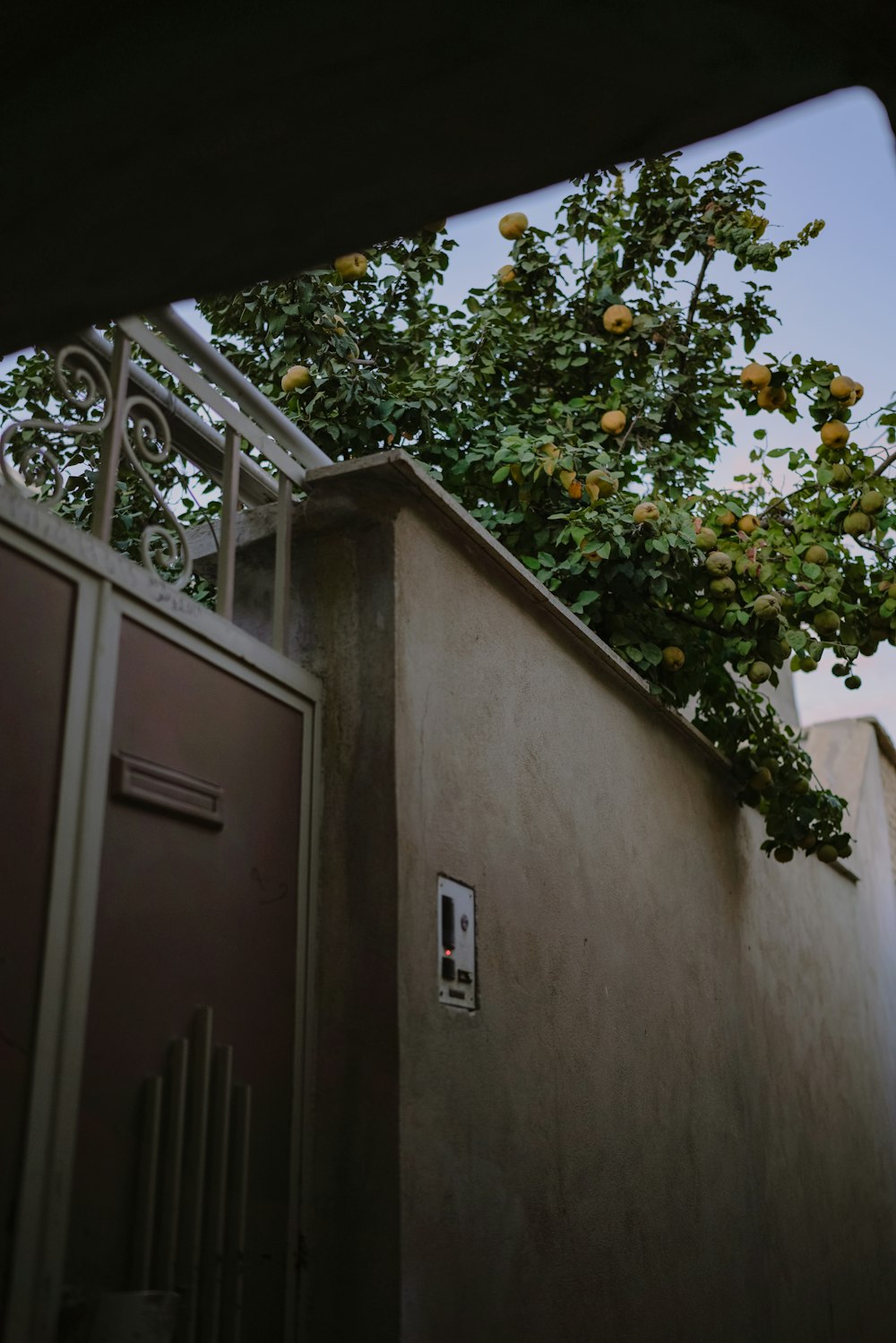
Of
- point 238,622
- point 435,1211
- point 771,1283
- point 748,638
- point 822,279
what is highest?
point 822,279

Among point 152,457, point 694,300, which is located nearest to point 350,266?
point 152,457

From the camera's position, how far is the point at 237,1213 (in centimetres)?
231

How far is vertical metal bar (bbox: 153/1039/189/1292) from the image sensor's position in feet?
7.00

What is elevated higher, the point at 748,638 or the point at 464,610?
the point at 748,638

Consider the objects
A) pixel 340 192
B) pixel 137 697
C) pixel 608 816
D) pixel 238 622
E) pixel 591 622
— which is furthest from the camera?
pixel 591 622

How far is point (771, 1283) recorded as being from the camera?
→ 4.93 m

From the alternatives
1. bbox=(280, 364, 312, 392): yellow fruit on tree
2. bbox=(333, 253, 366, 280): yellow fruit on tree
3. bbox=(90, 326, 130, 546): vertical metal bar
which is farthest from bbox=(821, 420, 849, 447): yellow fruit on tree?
bbox=(90, 326, 130, 546): vertical metal bar

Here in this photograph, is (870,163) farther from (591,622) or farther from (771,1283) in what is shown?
(771,1283)

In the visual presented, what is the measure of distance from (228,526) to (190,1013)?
114 centimetres

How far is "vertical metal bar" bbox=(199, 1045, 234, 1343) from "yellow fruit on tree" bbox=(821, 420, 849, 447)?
3.31 metres

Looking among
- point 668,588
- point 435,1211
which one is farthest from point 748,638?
point 435,1211

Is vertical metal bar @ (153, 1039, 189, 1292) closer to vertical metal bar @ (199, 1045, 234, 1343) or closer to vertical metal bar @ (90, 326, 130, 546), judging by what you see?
vertical metal bar @ (199, 1045, 234, 1343)

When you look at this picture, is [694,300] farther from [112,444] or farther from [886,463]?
[112,444]

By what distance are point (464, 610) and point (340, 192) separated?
206 cm
